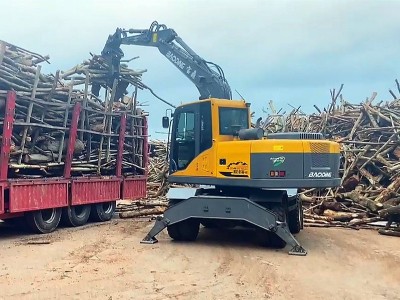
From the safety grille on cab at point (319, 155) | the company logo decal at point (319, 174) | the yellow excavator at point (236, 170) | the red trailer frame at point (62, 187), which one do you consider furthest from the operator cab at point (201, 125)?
the red trailer frame at point (62, 187)

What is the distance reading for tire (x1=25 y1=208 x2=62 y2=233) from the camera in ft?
39.2

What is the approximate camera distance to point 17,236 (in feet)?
39.2

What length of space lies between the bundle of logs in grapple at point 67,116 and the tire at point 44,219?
2.90 ft

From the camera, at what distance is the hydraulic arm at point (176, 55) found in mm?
13297

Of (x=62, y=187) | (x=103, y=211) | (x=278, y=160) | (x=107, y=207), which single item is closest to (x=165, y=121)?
(x=278, y=160)

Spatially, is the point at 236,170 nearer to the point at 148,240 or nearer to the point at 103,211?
the point at 148,240

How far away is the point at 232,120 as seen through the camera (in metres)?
11.3

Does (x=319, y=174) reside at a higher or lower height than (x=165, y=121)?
lower

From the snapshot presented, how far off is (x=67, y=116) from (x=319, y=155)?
6410 millimetres

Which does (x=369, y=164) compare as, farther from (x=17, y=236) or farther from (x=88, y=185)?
(x=17, y=236)

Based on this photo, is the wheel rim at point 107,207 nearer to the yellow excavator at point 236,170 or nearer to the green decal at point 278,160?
the yellow excavator at point 236,170

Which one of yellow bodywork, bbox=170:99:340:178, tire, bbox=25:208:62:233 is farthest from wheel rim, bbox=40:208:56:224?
yellow bodywork, bbox=170:99:340:178

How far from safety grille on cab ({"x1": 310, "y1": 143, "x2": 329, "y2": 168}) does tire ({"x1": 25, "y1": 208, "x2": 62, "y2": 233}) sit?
638cm

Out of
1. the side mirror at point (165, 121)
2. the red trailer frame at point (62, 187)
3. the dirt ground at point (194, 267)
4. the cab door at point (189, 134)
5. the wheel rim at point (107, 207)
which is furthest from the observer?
the wheel rim at point (107, 207)
